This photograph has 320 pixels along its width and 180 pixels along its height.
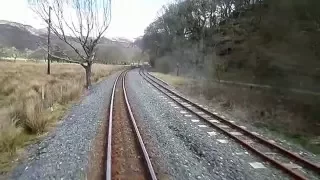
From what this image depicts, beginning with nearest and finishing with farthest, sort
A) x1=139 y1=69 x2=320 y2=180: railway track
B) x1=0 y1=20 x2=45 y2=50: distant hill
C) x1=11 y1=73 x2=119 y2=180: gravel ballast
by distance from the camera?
x1=11 y1=73 x2=119 y2=180: gravel ballast < x1=139 y1=69 x2=320 y2=180: railway track < x1=0 y1=20 x2=45 y2=50: distant hill

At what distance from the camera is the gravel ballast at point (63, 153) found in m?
6.90

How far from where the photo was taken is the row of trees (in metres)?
25.2

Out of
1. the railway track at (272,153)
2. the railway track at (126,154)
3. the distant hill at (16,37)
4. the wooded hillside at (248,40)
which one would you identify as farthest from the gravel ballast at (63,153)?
the distant hill at (16,37)

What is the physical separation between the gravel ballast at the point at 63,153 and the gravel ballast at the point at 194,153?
1.67 metres

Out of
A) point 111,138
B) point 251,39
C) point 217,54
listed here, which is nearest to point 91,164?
point 111,138

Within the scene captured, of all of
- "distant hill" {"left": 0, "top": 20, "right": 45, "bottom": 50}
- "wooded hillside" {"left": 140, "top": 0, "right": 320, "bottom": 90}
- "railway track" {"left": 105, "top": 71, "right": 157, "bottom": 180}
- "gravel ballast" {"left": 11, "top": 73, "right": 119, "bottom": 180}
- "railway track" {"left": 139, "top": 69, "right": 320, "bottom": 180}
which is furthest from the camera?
"distant hill" {"left": 0, "top": 20, "right": 45, "bottom": 50}

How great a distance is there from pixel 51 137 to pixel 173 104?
27.4ft

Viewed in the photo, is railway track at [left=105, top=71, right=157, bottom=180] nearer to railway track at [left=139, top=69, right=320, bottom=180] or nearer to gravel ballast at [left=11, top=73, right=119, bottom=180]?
gravel ballast at [left=11, top=73, right=119, bottom=180]

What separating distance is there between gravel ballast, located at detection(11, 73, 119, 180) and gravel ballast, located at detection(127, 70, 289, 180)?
167 cm

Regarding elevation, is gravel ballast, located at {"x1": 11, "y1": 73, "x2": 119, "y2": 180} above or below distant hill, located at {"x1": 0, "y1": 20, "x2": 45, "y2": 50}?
below

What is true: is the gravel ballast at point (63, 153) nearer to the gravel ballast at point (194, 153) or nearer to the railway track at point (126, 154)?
the railway track at point (126, 154)

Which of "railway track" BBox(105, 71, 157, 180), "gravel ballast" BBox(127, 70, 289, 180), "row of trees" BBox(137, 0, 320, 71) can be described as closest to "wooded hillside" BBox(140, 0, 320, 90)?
"row of trees" BBox(137, 0, 320, 71)

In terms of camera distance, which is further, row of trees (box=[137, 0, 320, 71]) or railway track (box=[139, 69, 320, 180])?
row of trees (box=[137, 0, 320, 71])

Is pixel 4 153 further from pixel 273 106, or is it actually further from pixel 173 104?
pixel 273 106
